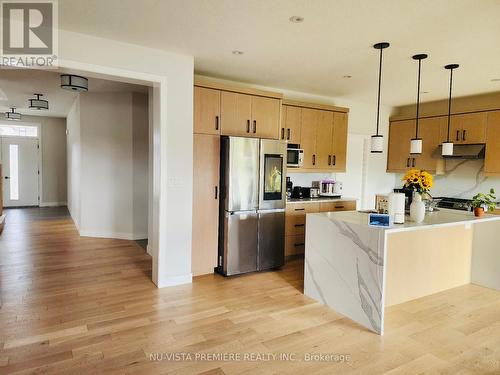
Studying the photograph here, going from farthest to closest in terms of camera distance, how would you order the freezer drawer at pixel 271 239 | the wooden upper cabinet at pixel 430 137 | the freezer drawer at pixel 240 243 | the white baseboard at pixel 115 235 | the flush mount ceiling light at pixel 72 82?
the white baseboard at pixel 115 235 < the wooden upper cabinet at pixel 430 137 < the flush mount ceiling light at pixel 72 82 < the freezer drawer at pixel 271 239 < the freezer drawer at pixel 240 243

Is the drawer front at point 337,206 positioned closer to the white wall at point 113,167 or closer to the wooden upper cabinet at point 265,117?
the wooden upper cabinet at point 265,117

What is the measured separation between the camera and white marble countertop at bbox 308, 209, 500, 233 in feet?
9.55

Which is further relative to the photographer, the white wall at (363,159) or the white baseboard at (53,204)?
the white baseboard at (53,204)

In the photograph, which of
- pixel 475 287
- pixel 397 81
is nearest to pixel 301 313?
pixel 475 287

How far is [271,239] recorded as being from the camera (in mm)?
4383

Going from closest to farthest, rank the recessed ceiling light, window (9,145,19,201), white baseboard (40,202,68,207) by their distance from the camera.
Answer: the recessed ceiling light, window (9,145,19,201), white baseboard (40,202,68,207)

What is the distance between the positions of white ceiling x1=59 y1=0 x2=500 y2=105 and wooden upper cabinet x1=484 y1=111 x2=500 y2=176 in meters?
0.84

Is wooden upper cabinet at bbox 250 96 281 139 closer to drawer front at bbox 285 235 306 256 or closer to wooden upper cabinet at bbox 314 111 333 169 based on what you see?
wooden upper cabinet at bbox 314 111 333 169

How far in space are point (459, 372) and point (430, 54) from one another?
2.95 meters

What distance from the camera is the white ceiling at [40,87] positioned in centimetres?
489

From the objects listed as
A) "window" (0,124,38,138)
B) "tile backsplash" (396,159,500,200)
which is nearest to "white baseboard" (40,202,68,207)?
"window" (0,124,38,138)

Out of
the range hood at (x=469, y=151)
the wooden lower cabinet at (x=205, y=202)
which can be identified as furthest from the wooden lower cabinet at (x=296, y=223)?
the range hood at (x=469, y=151)

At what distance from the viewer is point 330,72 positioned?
14.0 ft

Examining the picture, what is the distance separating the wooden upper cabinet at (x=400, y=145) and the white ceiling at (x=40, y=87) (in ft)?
15.5
